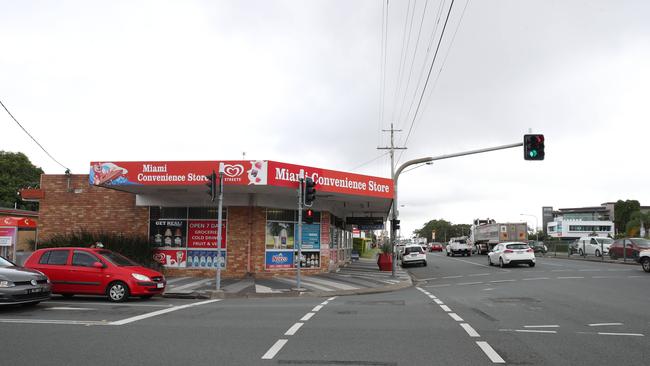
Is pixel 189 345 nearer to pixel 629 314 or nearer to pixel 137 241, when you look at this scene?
pixel 629 314

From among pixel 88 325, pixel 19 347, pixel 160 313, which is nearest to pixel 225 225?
pixel 160 313

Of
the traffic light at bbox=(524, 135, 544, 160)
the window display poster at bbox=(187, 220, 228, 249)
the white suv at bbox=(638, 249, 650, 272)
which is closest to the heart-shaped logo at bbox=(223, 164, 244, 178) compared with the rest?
the window display poster at bbox=(187, 220, 228, 249)

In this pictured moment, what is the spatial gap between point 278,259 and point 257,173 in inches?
197

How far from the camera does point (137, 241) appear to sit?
2092 centimetres

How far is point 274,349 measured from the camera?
7.32 m

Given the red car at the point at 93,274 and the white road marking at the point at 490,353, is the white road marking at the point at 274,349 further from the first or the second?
the red car at the point at 93,274

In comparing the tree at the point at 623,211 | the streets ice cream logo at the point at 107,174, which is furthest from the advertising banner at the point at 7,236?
the tree at the point at 623,211

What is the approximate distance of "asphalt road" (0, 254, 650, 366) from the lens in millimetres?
6792

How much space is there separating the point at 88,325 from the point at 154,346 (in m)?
2.71

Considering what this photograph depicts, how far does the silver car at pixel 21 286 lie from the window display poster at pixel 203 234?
375 inches

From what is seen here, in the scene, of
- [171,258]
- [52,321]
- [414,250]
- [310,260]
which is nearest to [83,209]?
[171,258]

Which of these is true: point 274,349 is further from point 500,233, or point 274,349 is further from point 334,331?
point 500,233

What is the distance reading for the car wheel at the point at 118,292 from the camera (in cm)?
1327

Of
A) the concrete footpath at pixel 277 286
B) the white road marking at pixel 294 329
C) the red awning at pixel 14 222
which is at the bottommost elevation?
the concrete footpath at pixel 277 286
